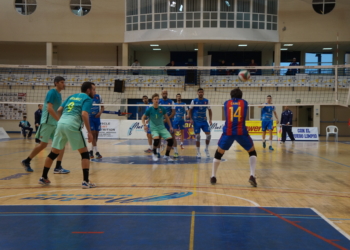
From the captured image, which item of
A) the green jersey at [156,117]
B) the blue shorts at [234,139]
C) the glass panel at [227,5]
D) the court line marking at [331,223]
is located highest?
the glass panel at [227,5]

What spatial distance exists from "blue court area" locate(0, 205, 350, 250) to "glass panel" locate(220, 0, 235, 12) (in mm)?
25993

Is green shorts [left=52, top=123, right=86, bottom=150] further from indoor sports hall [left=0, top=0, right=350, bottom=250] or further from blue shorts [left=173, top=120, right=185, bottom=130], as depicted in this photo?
blue shorts [left=173, top=120, right=185, bottom=130]

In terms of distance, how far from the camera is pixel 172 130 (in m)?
11.3

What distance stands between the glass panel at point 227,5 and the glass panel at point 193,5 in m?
1.69

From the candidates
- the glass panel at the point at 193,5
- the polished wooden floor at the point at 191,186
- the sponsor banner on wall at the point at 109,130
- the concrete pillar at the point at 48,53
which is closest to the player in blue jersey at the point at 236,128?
the polished wooden floor at the point at 191,186

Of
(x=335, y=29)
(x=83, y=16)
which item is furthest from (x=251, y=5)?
(x=83, y=16)

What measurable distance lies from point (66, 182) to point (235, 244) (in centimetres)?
438

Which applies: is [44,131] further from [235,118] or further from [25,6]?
[25,6]

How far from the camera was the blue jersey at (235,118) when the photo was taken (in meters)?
6.76

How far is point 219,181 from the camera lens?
7340mm

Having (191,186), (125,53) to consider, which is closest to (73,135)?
(191,186)

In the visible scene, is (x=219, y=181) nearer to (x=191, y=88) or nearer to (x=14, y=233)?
(x=14, y=233)

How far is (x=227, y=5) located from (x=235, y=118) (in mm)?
24037

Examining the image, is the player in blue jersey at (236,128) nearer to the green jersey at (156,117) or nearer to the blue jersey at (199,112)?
the green jersey at (156,117)
